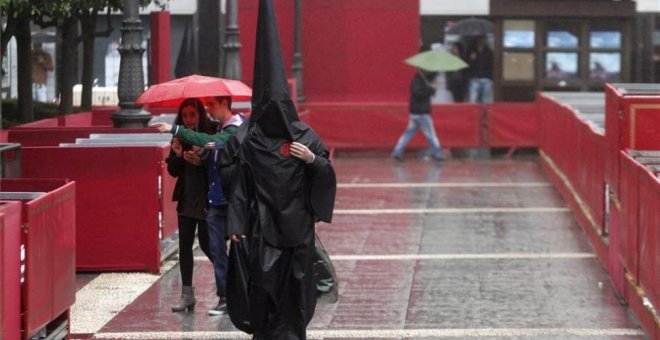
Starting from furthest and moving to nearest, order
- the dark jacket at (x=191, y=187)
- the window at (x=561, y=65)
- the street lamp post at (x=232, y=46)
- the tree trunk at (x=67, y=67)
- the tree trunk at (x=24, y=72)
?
the window at (x=561, y=65), the street lamp post at (x=232, y=46), the tree trunk at (x=67, y=67), the tree trunk at (x=24, y=72), the dark jacket at (x=191, y=187)

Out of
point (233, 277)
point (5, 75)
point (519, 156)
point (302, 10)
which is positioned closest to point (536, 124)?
point (519, 156)

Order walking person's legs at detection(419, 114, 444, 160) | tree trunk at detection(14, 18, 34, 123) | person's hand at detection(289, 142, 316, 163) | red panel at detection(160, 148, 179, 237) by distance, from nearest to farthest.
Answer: person's hand at detection(289, 142, 316, 163) → red panel at detection(160, 148, 179, 237) → tree trunk at detection(14, 18, 34, 123) → walking person's legs at detection(419, 114, 444, 160)

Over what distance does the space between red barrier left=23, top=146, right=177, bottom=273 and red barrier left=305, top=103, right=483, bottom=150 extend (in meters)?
13.5

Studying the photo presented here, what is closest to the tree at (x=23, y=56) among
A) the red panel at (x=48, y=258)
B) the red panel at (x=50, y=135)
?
the red panel at (x=50, y=135)

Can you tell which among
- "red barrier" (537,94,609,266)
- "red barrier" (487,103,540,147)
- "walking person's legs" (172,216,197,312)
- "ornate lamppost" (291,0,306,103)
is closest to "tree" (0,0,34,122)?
"red barrier" (537,94,609,266)

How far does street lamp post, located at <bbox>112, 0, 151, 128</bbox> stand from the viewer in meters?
14.3

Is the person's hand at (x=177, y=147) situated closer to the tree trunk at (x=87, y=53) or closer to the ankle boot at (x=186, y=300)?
the ankle boot at (x=186, y=300)

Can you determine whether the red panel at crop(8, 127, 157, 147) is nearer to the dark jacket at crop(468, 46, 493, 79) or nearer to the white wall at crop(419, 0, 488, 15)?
the dark jacket at crop(468, 46, 493, 79)

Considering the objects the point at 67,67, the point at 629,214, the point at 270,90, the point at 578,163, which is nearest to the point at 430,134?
the point at 67,67

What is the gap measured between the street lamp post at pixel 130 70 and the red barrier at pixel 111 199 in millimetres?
1951

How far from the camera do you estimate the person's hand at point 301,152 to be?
8.62 metres

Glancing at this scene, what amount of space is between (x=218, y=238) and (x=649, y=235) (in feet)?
10.4

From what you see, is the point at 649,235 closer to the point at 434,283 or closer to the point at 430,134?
the point at 434,283

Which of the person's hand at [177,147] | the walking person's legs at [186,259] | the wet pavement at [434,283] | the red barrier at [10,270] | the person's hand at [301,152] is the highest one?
the person's hand at [301,152]
